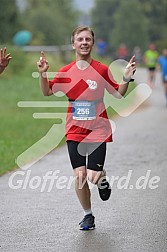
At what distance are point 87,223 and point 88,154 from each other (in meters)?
0.69

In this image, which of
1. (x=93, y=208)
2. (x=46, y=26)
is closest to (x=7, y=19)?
(x=46, y=26)

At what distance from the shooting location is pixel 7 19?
5897cm

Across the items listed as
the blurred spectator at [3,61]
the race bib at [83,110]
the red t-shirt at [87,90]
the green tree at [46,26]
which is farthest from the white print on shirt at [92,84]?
the green tree at [46,26]

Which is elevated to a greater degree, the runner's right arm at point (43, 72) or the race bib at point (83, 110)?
the runner's right arm at point (43, 72)

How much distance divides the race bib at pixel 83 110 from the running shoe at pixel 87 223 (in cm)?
101

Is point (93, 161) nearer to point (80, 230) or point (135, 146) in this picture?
point (80, 230)

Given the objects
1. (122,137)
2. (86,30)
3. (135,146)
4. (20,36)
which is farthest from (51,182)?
(20,36)

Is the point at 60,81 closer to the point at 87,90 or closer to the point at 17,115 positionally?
the point at 87,90

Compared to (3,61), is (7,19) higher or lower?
lower

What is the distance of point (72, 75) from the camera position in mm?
8375

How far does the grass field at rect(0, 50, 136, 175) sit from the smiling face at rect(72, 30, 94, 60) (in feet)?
15.0

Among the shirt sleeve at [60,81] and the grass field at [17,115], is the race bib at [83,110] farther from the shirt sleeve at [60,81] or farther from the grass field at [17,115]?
the grass field at [17,115]

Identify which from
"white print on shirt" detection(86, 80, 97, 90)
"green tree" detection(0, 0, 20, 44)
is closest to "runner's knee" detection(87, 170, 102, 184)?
"white print on shirt" detection(86, 80, 97, 90)

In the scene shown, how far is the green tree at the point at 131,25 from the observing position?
253 feet
